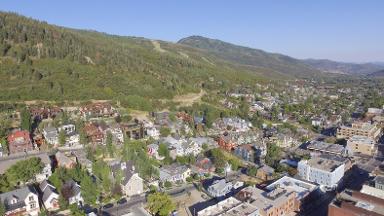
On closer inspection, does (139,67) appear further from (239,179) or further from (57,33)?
(239,179)

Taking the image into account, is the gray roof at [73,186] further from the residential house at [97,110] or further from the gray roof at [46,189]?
the residential house at [97,110]

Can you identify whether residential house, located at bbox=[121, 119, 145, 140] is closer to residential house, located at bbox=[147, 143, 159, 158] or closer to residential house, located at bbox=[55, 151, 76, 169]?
residential house, located at bbox=[147, 143, 159, 158]

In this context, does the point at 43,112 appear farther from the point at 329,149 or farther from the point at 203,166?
the point at 329,149

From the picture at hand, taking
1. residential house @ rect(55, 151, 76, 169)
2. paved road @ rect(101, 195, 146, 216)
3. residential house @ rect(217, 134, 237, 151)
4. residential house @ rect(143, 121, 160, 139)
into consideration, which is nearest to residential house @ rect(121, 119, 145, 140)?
→ residential house @ rect(143, 121, 160, 139)

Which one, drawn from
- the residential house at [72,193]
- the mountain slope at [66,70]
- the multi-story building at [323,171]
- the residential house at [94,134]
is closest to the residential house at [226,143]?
the multi-story building at [323,171]

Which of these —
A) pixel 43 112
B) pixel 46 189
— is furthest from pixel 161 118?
pixel 46 189
